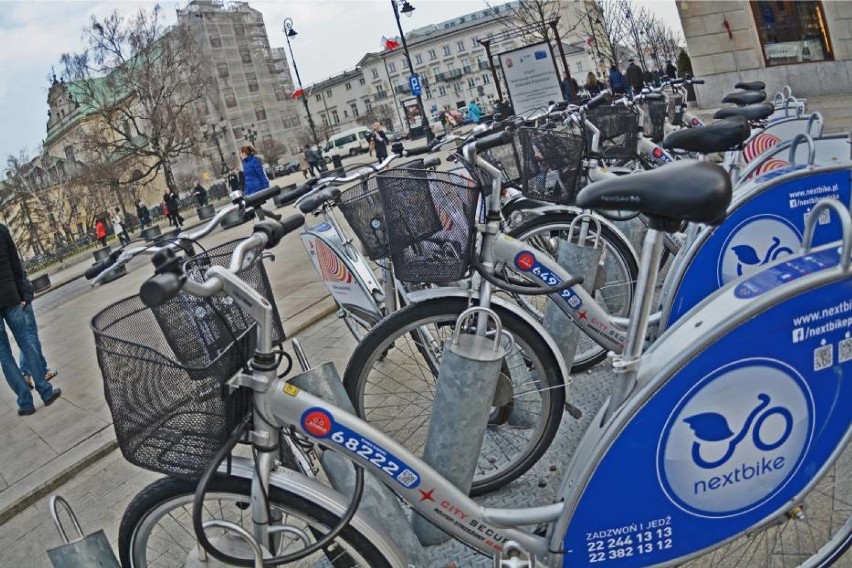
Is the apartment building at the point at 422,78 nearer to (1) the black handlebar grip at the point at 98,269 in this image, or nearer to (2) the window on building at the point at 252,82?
(2) the window on building at the point at 252,82

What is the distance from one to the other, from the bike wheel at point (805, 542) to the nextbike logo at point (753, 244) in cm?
103

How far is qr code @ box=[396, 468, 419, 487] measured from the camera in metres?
1.98

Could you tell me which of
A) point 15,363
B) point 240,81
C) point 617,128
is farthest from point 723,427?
point 240,81

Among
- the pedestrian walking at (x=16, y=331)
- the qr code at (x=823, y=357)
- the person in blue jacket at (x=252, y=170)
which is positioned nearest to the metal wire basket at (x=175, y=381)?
the qr code at (x=823, y=357)

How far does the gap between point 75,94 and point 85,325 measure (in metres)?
28.4

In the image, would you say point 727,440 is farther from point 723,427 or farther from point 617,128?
point 617,128

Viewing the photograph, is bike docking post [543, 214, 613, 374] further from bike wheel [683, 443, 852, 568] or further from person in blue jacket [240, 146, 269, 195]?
person in blue jacket [240, 146, 269, 195]

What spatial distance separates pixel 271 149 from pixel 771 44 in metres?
64.0

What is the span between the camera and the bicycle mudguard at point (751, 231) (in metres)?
2.91

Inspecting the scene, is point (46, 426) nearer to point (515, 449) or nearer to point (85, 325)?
point (515, 449)

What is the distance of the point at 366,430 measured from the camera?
1.92 m

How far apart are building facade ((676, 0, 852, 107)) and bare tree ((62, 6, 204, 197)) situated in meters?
23.1

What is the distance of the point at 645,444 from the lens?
1820 millimetres

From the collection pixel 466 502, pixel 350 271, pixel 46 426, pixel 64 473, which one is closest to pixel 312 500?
pixel 466 502
